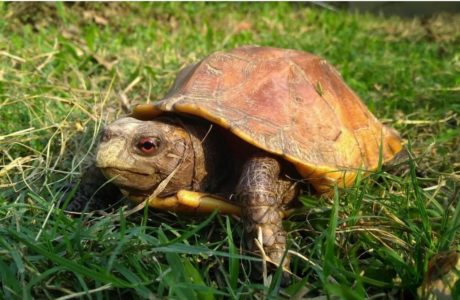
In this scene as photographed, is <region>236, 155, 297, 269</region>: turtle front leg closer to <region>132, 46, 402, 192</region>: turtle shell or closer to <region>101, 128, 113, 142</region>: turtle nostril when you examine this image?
<region>132, 46, 402, 192</region>: turtle shell

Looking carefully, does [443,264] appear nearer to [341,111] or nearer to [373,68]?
[341,111]

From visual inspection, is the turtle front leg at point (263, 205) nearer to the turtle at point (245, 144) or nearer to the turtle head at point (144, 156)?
the turtle at point (245, 144)

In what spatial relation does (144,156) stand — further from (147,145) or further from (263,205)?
(263,205)

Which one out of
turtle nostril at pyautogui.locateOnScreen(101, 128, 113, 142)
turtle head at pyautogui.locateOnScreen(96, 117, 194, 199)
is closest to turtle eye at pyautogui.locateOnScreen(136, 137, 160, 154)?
turtle head at pyautogui.locateOnScreen(96, 117, 194, 199)

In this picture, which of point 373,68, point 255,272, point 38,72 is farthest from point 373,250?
point 373,68

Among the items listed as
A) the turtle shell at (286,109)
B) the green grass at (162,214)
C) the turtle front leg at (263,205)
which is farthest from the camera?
the turtle shell at (286,109)

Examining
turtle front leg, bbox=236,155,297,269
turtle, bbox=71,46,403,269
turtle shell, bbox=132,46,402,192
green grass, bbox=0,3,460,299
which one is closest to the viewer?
green grass, bbox=0,3,460,299

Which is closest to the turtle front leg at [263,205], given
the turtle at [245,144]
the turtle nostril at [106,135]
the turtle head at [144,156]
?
the turtle at [245,144]
